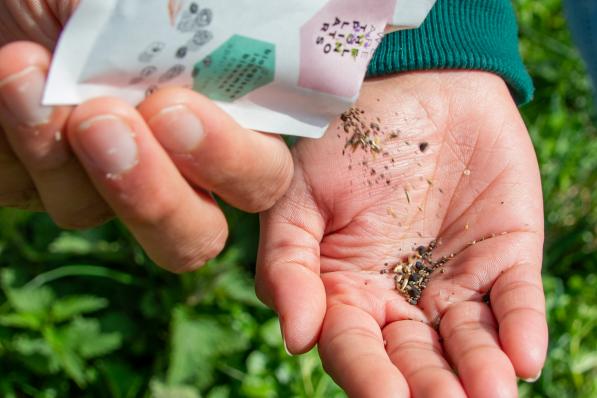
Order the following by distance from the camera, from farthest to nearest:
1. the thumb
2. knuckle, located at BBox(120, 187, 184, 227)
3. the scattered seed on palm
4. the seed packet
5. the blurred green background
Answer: the blurred green background < the scattered seed on palm < the thumb < knuckle, located at BBox(120, 187, 184, 227) < the seed packet

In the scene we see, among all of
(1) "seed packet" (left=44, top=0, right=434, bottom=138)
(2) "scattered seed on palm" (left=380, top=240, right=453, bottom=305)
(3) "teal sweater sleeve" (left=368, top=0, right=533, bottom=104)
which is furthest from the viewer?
(3) "teal sweater sleeve" (left=368, top=0, right=533, bottom=104)

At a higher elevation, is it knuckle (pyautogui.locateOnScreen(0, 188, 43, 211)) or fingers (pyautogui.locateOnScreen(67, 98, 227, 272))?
fingers (pyautogui.locateOnScreen(67, 98, 227, 272))

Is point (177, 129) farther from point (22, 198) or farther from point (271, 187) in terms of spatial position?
point (22, 198)

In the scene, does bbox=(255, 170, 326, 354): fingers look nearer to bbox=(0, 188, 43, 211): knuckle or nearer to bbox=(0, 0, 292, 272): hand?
bbox=(0, 0, 292, 272): hand

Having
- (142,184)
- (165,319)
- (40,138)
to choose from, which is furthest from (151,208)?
(165,319)

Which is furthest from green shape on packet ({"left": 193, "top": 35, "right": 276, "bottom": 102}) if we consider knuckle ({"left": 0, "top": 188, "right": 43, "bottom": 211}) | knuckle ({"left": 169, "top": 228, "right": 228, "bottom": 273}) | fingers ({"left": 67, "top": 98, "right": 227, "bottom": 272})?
knuckle ({"left": 0, "top": 188, "right": 43, "bottom": 211})

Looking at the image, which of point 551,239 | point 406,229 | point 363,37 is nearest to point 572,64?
point 551,239
